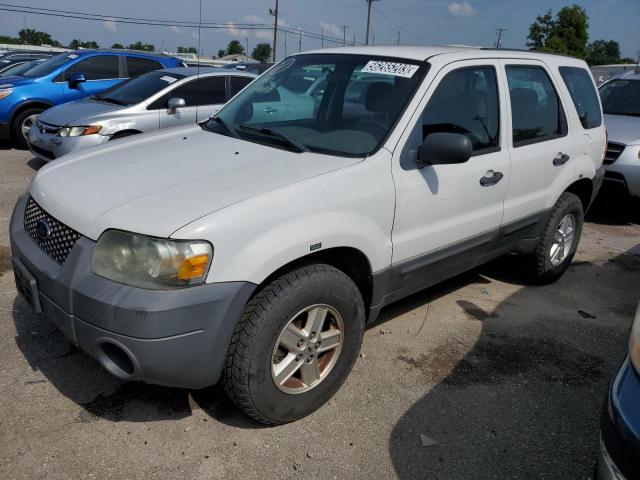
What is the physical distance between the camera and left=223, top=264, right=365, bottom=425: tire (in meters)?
2.47

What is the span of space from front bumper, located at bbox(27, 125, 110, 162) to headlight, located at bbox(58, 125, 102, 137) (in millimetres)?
56

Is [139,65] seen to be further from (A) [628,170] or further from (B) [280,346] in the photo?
(B) [280,346]

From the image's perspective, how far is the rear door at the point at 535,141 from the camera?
12.6ft

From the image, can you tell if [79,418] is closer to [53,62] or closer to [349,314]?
[349,314]

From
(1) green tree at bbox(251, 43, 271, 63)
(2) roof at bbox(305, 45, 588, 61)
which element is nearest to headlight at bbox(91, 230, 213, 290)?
(2) roof at bbox(305, 45, 588, 61)

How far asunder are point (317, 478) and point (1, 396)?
5.53 feet

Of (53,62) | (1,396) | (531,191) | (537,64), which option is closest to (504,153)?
(531,191)

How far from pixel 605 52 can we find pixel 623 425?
122221 mm

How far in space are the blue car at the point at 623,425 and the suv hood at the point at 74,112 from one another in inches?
266

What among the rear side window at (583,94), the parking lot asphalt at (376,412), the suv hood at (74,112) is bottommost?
the parking lot asphalt at (376,412)

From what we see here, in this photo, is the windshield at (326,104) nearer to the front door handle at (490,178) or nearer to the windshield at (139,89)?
the front door handle at (490,178)

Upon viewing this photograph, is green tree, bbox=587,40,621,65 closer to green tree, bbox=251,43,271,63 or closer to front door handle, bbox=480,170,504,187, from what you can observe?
green tree, bbox=251,43,271,63

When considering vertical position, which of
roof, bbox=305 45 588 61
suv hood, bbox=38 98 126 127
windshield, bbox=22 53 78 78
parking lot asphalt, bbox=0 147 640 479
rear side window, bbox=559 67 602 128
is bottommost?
parking lot asphalt, bbox=0 147 640 479

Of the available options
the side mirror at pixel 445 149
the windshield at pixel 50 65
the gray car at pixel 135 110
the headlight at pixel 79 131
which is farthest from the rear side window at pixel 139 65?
the side mirror at pixel 445 149
